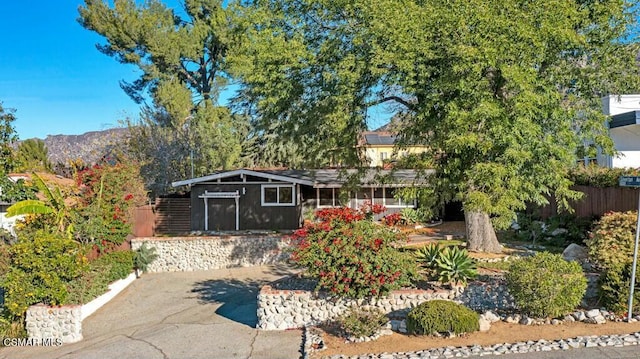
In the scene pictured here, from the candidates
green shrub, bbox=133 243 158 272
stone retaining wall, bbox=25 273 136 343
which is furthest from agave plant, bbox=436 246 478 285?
green shrub, bbox=133 243 158 272

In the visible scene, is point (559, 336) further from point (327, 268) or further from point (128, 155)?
point (128, 155)

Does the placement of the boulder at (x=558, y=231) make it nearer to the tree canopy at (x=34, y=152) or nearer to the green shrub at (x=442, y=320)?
the green shrub at (x=442, y=320)

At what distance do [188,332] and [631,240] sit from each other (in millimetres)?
10730

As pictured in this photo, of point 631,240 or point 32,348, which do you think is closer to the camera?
point 631,240

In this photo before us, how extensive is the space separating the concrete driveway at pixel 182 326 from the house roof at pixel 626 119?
15252 mm

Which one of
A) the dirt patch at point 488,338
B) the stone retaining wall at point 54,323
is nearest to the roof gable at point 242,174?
the stone retaining wall at point 54,323

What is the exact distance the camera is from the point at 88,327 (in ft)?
42.8

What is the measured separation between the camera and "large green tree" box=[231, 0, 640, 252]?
11602mm

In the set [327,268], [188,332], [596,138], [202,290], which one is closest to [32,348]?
[188,332]

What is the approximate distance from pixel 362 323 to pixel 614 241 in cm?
602

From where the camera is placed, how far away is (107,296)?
15.4 m

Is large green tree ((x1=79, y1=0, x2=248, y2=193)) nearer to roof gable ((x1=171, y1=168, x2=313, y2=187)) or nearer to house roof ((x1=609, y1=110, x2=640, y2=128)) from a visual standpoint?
roof gable ((x1=171, y1=168, x2=313, y2=187))

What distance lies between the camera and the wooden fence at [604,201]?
1488cm
